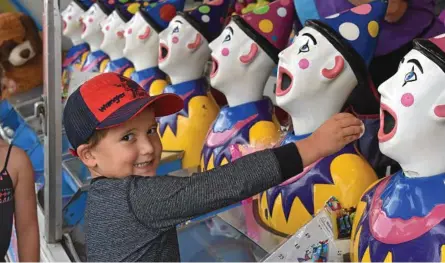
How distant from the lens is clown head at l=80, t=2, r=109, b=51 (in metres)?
2.26

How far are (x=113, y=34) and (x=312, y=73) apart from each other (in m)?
1.11

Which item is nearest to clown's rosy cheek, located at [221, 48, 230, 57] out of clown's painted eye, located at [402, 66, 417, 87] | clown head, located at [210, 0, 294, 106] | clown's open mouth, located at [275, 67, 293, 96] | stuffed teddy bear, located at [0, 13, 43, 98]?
clown head, located at [210, 0, 294, 106]

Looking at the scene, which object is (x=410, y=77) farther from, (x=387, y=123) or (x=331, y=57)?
(x=331, y=57)

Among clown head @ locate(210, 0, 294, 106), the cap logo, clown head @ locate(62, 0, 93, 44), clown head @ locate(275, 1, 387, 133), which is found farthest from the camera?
clown head @ locate(62, 0, 93, 44)

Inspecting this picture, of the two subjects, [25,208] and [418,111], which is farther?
[25,208]

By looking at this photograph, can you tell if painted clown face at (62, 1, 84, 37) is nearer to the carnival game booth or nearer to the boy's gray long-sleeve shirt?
the carnival game booth

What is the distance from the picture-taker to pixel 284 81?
122 centimetres

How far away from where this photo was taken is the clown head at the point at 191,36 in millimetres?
1685

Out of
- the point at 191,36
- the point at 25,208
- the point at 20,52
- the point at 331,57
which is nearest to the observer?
the point at 331,57

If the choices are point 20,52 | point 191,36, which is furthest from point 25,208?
point 20,52

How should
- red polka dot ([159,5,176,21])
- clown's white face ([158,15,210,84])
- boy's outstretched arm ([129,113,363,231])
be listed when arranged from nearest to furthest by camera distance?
boy's outstretched arm ([129,113,363,231]) → clown's white face ([158,15,210,84]) → red polka dot ([159,5,176,21])

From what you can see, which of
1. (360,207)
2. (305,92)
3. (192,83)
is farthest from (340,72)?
(192,83)

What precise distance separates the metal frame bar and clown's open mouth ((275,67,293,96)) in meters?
0.59

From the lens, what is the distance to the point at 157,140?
3.22ft
